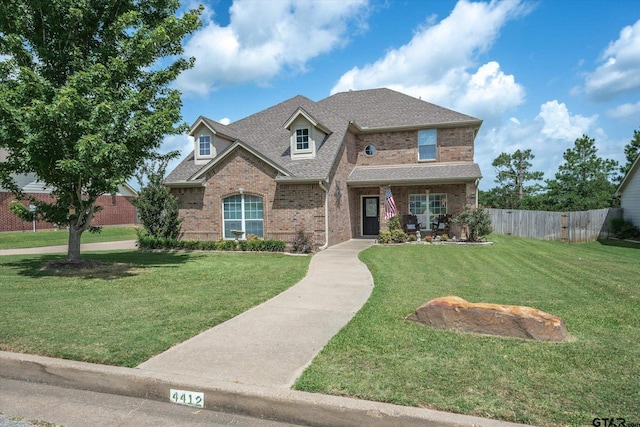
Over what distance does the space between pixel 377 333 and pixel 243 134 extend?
17.9m

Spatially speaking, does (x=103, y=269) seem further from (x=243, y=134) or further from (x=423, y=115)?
(x=423, y=115)

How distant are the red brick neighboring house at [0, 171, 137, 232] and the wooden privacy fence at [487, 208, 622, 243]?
2270 cm

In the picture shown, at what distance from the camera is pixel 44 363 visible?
4.80m

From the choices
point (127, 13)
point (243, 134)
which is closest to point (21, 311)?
point (127, 13)

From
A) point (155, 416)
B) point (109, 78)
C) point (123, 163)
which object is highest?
point (109, 78)

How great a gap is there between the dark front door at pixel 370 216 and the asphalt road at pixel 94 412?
725 inches

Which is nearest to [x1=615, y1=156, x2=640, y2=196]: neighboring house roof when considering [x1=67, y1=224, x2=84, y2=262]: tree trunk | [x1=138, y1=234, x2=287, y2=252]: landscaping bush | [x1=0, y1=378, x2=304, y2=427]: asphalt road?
[x1=138, y1=234, x2=287, y2=252]: landscaping bush

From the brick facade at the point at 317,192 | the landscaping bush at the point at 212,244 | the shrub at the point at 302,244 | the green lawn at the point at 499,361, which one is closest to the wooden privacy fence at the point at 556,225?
the brick facade at the point at 317,192

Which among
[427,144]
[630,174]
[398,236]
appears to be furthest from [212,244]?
[630,174]

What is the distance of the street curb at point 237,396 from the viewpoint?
355 cm

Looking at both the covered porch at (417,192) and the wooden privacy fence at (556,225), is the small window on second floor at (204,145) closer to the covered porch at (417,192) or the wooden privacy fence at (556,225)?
the covered porch at (417,192)

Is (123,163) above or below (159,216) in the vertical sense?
above

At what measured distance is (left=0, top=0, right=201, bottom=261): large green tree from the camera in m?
9.95

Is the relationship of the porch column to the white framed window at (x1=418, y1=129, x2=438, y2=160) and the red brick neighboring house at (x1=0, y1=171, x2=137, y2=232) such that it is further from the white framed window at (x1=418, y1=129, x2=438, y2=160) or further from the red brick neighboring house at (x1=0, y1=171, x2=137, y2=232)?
the red brick neighboring house at (x1=0, y1=171, x2=137, y2=232)
